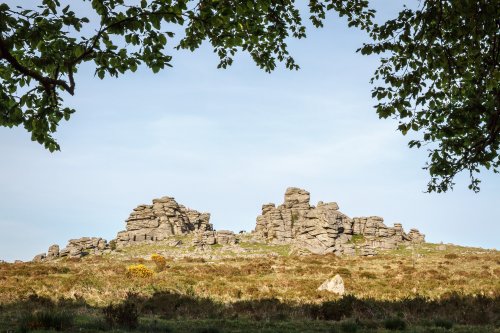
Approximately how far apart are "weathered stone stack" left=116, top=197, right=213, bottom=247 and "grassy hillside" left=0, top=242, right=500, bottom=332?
233 feet

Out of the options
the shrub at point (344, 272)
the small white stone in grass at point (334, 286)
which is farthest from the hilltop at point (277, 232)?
the small white stone in grass at point (334, 286)

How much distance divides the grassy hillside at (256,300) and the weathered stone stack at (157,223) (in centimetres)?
7087

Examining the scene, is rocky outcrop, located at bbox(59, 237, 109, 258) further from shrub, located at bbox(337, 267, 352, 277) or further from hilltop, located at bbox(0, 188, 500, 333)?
shrub, located at bbox(337, 267, 352, 277)

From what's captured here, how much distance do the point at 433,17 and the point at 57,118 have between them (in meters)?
9.74

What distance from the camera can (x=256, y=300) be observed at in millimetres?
22125

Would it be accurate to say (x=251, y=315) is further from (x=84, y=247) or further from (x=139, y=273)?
(x=84, y=247)

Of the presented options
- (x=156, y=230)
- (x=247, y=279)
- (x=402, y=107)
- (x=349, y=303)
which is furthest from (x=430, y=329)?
(x=156, y=230)

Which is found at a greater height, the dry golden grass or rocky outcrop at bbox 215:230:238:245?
rocky outcrop at bbox 215:230:238:245

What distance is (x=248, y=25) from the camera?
11797 millimetres

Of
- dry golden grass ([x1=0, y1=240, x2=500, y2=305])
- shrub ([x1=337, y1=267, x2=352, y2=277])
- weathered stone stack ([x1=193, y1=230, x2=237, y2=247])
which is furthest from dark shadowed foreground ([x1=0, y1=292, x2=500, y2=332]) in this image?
weathered stone stack ([x1=193, y1=230, x2=237, y2=247])

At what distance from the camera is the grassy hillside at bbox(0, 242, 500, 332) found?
14773 mm

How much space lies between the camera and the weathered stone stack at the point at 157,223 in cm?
10550

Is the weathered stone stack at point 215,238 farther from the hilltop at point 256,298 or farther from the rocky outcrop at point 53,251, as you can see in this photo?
the hilltop at point 256,298

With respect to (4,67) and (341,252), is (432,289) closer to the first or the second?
(4,67)
